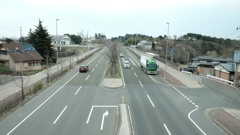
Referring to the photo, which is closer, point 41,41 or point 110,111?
point 110,111

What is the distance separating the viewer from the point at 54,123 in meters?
15.7

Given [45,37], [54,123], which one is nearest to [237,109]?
[54,123]

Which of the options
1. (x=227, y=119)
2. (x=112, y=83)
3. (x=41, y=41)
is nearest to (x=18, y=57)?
(x=41, y=41)

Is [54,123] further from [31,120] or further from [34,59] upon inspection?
[34,59]

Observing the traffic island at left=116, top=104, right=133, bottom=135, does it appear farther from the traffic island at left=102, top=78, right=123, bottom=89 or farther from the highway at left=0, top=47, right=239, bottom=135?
the traffic island at left=102, top=78, right=123, bottom=89

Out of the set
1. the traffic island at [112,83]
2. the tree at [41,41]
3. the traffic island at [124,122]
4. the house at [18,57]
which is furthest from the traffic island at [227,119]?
the tree at [41,41]

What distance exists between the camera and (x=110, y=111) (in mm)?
18516

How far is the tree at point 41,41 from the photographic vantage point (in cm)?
4984

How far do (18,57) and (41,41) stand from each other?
1045 centimetres

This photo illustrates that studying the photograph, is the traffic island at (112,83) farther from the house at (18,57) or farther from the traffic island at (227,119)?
the house at (18,57)

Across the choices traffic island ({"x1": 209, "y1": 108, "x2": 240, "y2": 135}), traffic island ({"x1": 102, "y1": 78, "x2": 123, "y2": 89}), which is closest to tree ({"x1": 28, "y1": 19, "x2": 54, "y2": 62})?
traffic island ({"x1": 102, "y1": 78, "x2": 123, "y2": 89})

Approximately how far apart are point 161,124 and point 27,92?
15.4 meters

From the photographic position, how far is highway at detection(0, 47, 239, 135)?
14761 mm

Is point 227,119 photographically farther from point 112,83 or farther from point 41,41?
point 41,41
